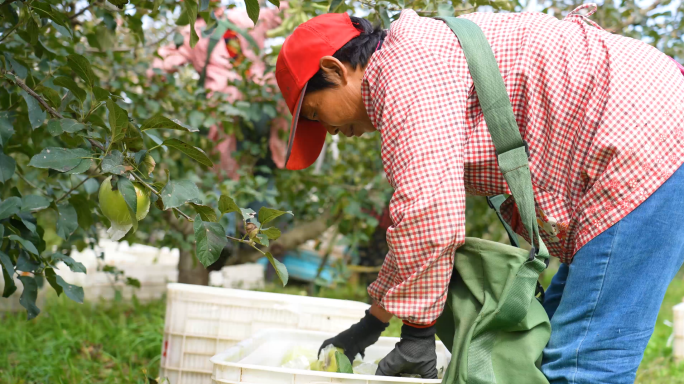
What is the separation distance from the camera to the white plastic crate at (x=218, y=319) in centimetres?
196

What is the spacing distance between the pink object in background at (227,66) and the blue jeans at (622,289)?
1.97 metres

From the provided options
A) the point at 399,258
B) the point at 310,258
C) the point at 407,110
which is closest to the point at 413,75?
the point at 407,110

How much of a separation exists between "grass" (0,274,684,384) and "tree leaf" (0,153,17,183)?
2.54ft

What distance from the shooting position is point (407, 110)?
116 centimetres

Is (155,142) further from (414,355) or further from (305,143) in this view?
(414,355)

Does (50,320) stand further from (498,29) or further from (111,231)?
(498,29)

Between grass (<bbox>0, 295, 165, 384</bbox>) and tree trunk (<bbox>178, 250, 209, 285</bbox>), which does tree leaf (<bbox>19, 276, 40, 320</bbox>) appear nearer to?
grass (<bbox>0, 295, 165, 384</bbox>)

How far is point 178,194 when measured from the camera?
1093mm

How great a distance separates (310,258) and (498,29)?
13.1 ft

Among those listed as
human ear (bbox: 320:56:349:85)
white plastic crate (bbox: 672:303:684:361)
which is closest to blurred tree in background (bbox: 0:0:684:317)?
human ear (bbox: 320:56:349:85)

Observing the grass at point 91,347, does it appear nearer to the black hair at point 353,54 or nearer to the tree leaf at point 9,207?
the tree leaf at point 9,207

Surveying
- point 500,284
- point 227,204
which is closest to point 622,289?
point 500,284

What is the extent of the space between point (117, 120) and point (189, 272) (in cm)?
237

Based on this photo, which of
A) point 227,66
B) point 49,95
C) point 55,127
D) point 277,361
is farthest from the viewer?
point 227,66
